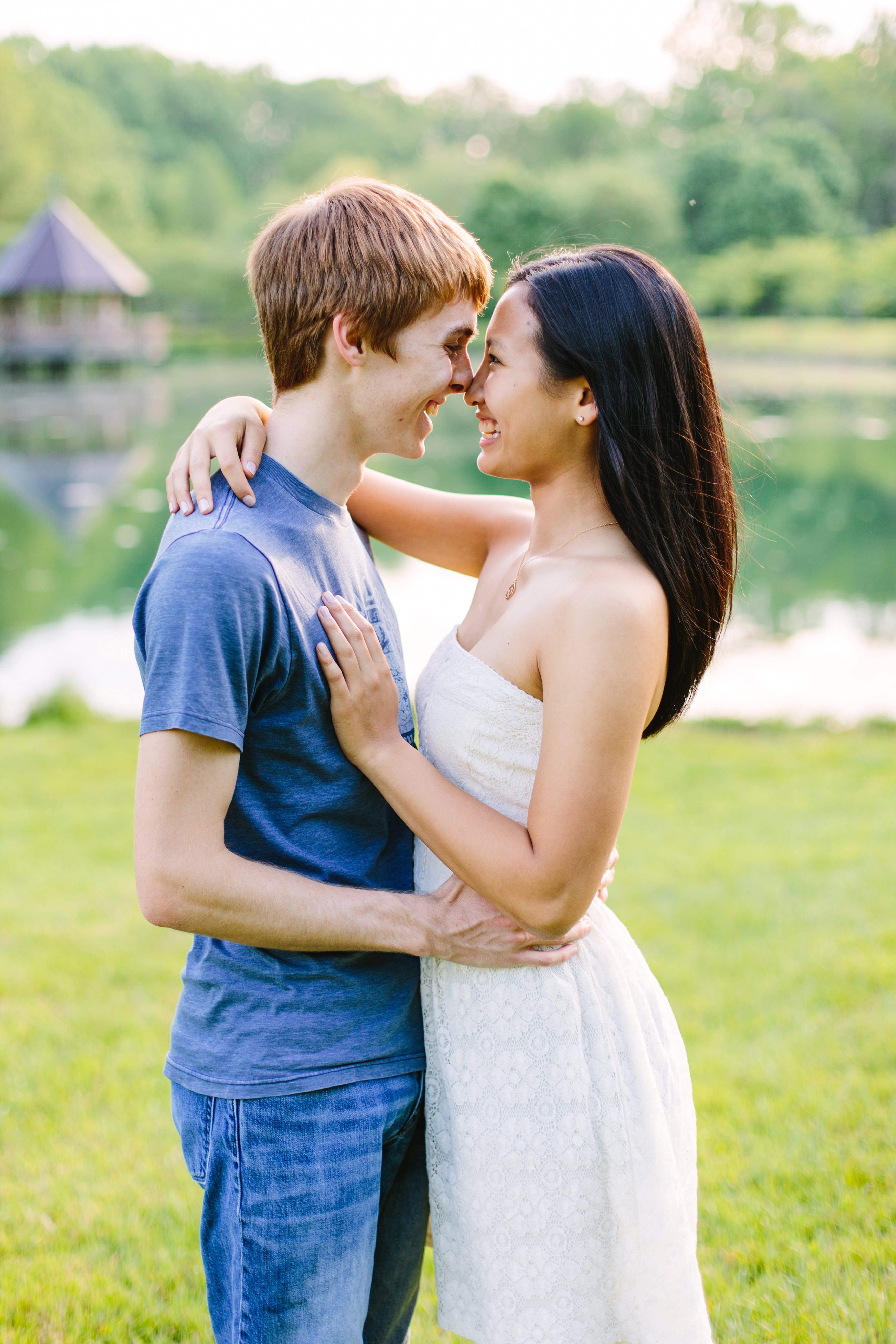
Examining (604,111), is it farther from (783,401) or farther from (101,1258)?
(101,1258)

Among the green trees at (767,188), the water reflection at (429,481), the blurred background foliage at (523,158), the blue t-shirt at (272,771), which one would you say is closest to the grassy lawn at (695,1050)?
the blue t-shirt at (272,771)

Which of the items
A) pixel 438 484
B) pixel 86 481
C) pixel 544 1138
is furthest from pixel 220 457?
pixel 86 481

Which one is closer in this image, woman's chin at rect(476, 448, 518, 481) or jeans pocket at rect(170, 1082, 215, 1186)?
jeans pocket at rect(170, 1082, 215, 1186)

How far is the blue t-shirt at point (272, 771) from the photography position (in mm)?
1495

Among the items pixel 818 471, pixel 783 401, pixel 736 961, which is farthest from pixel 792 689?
pixel 783 401

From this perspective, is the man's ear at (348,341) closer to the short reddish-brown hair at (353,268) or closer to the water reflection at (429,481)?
the short reddish-brown hair at (353,268)

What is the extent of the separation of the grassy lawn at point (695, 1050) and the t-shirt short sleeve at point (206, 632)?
182 centimetres

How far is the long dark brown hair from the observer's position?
1778mm

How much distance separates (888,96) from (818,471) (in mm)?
52701

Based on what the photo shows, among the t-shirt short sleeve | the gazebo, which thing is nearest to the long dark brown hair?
the t-shirt short sleeve

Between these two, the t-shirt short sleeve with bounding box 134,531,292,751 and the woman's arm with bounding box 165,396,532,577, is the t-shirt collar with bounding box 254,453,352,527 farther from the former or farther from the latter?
the woman's arm with bounding box 165,396,532,577

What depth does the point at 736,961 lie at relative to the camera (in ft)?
15.0

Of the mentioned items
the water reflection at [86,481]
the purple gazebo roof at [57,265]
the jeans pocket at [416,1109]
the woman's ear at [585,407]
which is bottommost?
the water reflection at [86,481]

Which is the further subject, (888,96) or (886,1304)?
(888,96)
